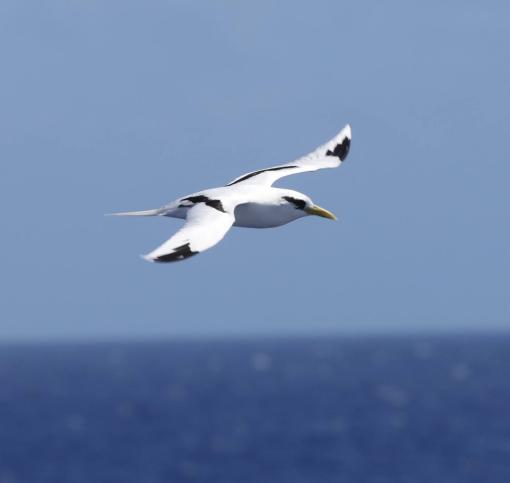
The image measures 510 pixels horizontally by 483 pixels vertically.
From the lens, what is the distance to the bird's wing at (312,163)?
24.4 meters

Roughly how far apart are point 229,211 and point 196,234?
1.05 m

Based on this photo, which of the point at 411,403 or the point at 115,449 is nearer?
the point at 115,449

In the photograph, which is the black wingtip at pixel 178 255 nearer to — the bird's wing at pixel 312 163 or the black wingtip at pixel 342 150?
the bird's wing at pixel 312 163

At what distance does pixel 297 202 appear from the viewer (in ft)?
71.6

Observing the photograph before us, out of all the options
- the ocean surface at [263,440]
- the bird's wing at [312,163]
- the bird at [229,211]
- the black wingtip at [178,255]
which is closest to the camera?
the black wingtip at [178,255]

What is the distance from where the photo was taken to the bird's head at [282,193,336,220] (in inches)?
854

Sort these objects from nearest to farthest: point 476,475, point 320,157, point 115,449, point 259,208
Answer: point 259,208, point 320,157, point 476,475, point 115,449

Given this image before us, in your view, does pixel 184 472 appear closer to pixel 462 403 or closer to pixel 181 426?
pixel 181 426

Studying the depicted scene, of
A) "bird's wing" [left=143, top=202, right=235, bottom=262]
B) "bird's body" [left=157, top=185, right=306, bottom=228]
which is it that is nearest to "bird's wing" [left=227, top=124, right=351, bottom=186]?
"bird's body" [left=157, top=185, right=306, bottom=228]

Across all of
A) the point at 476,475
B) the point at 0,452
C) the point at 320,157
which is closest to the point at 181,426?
the point at 0,452

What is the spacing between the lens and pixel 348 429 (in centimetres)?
15062

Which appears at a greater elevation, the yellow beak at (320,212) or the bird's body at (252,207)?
the yellow beak at (320,212)

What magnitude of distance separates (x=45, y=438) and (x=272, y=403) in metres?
47.0

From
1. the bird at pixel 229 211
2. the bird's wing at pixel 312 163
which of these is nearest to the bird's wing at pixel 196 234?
the bird at pixel 229 211
